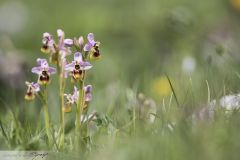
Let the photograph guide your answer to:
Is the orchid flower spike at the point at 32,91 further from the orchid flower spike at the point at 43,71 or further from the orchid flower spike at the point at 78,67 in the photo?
the orchid flower spike at the point at 78,67

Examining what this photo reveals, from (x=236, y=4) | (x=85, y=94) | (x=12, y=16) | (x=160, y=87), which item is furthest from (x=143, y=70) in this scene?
(x=85, y=94)

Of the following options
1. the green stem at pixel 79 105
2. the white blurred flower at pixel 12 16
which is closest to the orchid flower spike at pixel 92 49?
the green stem at pixel 79 105

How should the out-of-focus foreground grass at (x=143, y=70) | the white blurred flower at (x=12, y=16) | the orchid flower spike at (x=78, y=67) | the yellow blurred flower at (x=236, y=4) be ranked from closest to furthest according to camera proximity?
1. the out-of-focus foreground grass at (x=143, y=70)
2. the orchid flower spike at (x=78, y=67)
3. the yellow blurred flower at (x=236, y=4)
4. the white blurred flower at (x=12, y=16)

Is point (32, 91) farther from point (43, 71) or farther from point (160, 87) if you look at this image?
point (160, 87)

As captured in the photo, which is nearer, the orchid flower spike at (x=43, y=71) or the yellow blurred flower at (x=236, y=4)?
the orchid flower spike at (x=43, y=71)

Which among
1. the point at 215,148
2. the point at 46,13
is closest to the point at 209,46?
the point at 46,13

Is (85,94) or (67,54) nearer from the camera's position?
(67,54)

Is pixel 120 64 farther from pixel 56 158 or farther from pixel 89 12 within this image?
pixel 56 158

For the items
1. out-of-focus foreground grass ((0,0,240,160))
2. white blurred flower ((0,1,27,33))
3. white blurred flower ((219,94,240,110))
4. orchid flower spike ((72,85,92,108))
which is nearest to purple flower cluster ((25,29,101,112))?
orchid flower spike ((72,85,92,108))
